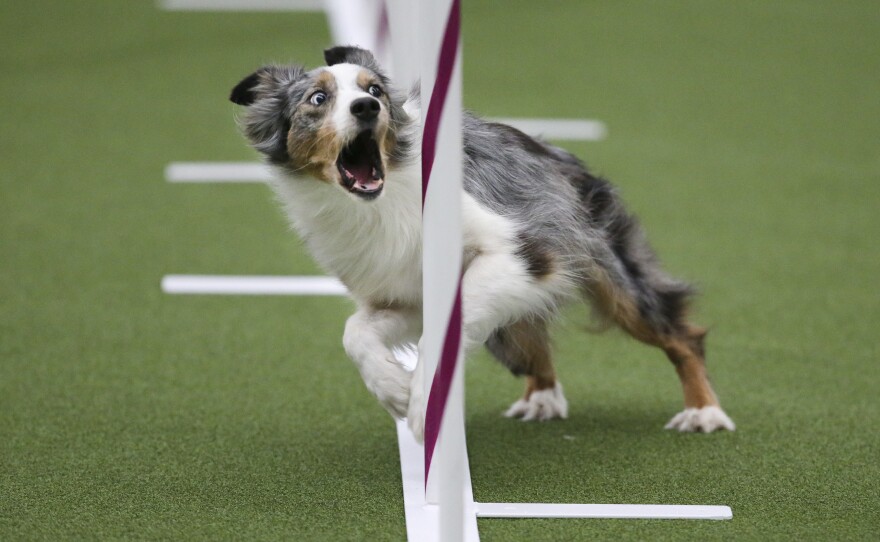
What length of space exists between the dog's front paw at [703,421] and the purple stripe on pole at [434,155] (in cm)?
129

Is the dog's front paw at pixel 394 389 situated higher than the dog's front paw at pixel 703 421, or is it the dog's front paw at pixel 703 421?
the dog's front paw at pixel 394 389

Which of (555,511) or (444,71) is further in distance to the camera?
(555,511)

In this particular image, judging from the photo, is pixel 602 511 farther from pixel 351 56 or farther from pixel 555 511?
pixel 351 56

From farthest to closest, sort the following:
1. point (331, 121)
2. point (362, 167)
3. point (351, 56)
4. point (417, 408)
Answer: point (351, 56) → point (362, 167) → point (331, 121) → point (417, 408)

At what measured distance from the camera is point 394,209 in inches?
125

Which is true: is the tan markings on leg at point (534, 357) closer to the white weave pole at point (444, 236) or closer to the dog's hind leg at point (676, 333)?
the dog's hind leg at point (676, 333)

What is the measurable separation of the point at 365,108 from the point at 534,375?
1225mm

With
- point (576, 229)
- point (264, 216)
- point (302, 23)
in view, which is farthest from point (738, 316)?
point (302, 23)

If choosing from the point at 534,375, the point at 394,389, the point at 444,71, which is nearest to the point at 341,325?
the point at 534,375

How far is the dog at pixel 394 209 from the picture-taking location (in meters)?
3.04

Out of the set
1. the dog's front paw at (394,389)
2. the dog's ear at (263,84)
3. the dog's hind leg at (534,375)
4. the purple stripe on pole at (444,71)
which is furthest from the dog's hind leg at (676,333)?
the purple stripe on pole at (444,71)

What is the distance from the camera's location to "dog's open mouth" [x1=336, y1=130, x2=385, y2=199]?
305 centimetres

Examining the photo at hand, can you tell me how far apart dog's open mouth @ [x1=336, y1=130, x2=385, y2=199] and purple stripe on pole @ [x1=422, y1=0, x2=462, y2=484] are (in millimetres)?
470

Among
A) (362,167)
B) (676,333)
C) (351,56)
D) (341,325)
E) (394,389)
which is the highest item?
(351,56)
